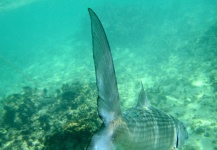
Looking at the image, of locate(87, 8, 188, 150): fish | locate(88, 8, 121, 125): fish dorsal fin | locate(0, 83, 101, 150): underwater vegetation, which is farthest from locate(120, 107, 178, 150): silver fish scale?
locate(0, 83, 101, 150): underwater vegetation

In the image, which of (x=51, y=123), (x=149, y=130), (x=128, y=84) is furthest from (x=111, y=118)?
(x=128, y=84)

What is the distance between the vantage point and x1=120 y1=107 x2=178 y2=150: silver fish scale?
1242mm

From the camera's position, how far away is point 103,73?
→ 1.09 m

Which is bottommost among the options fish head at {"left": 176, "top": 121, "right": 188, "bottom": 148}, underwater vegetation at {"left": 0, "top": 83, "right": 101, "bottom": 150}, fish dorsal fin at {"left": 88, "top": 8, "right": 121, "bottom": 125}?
underwater vegetation at {"left": 0, "top": 83, "right": 101, "bottom": 150}

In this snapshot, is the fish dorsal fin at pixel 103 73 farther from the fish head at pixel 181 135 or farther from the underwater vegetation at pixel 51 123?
the underwater vegetation at pixel 51 123

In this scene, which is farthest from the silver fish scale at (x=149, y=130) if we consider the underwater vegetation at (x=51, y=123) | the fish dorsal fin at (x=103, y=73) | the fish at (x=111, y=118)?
the underwater vegetation at (x=51, y=123)

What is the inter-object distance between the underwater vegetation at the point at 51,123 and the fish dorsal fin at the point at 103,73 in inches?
133

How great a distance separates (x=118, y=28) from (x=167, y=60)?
10233 millimetres

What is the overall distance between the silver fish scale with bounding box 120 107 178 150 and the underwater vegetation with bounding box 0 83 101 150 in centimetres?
294

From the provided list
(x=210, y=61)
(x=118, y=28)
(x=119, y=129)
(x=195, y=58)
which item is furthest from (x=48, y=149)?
(x=118, y=28)

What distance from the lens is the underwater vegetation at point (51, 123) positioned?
14.8 ft

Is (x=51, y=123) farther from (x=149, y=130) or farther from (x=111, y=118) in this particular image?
(x=111, y=118)

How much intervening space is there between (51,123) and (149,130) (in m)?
6.50

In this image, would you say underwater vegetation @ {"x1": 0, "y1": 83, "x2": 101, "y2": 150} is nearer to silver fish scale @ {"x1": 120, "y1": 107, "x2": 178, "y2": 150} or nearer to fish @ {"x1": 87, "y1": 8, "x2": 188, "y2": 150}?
silver fish scale @ {"x1": 120, "y1": 107, "x2": 178, "y2": 150}
